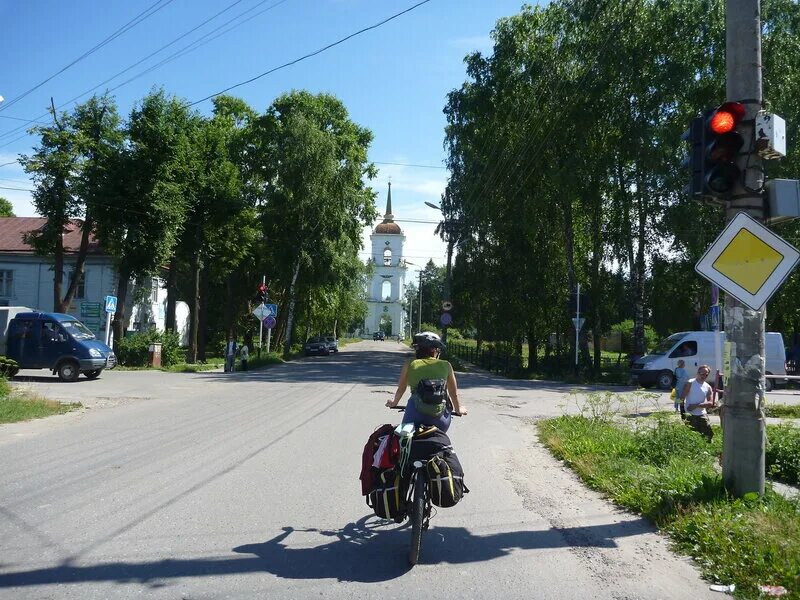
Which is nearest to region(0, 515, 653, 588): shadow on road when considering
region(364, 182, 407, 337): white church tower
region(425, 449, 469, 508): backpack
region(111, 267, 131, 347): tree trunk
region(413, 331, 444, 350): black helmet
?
region(425, 449, 469, 508): backpack

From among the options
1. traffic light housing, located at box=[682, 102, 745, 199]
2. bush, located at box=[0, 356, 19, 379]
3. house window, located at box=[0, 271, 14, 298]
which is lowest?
Answer: bush, located at box=[0, 356, 19, 379]

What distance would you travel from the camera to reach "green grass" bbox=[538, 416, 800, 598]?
16.4 feet

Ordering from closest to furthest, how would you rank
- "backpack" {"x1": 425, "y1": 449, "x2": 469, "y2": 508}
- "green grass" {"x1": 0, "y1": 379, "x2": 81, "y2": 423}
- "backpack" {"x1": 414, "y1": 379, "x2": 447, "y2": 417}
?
"backpack" {"x1": 425, "y1": 449, "x2": 469, "y2": 508} < "backpack" {"x1": 414, "y1": 379, "x2": 447, "y2": 417} < "green grass" {"x1": 0, "y1": 379, "x2": 81, "y2": 423}

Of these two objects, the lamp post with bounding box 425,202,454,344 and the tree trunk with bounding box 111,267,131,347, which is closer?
the tree trunk with bounding box 111,267,131,347

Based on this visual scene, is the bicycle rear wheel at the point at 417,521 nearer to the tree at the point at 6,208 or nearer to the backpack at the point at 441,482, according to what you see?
the backpack at the point at 441,482

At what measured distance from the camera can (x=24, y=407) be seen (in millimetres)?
14344

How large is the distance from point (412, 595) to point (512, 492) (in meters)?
3.62

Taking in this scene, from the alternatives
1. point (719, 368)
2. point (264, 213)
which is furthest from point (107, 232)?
point (719, 368)

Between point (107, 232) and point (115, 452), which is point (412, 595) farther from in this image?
point (107, 232)

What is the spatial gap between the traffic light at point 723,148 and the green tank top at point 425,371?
313 cm

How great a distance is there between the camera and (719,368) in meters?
14.6

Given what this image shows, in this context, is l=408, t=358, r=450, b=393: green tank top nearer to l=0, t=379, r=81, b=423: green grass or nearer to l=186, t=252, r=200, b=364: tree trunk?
l=0, t=379, r=81, b=423: green grass

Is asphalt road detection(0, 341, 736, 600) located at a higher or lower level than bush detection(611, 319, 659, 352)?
lower

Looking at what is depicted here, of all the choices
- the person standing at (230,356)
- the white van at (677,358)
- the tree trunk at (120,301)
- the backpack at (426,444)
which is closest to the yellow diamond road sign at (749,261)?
the backpack at (426,444)
